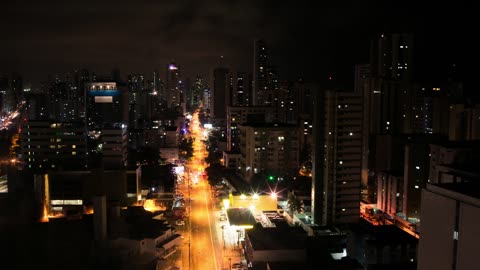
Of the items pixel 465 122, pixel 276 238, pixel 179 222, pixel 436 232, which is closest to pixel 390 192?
pixel 465 122

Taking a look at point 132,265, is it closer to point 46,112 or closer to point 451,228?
point 451,228

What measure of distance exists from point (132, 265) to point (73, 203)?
3.55m

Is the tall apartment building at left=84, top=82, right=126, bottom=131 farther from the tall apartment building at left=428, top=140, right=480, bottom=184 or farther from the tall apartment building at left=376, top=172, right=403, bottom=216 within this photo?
the tall apartment building at left=428, top=140, right=480, bottom=184

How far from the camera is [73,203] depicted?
9.41 meters

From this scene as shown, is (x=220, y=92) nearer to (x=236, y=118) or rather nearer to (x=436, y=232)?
(x=236, y=118)

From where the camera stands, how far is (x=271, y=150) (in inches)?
479

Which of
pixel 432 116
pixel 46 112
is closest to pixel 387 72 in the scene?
pixel 432 116

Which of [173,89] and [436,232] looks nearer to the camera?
[436,232]

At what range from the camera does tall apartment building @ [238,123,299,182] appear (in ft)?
39.6

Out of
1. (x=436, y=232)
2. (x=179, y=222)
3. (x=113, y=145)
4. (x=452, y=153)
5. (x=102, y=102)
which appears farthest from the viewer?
(x=102, y=102)

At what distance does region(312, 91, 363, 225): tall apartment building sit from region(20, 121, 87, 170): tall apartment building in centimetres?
673

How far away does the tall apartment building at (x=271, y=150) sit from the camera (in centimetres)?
1207

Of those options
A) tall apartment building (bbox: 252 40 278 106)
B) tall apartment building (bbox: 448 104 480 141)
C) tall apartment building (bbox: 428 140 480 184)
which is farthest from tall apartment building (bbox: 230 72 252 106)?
tall apartment building (bbox: 428 140 480 184)

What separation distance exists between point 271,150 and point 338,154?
A: 4.16 m
